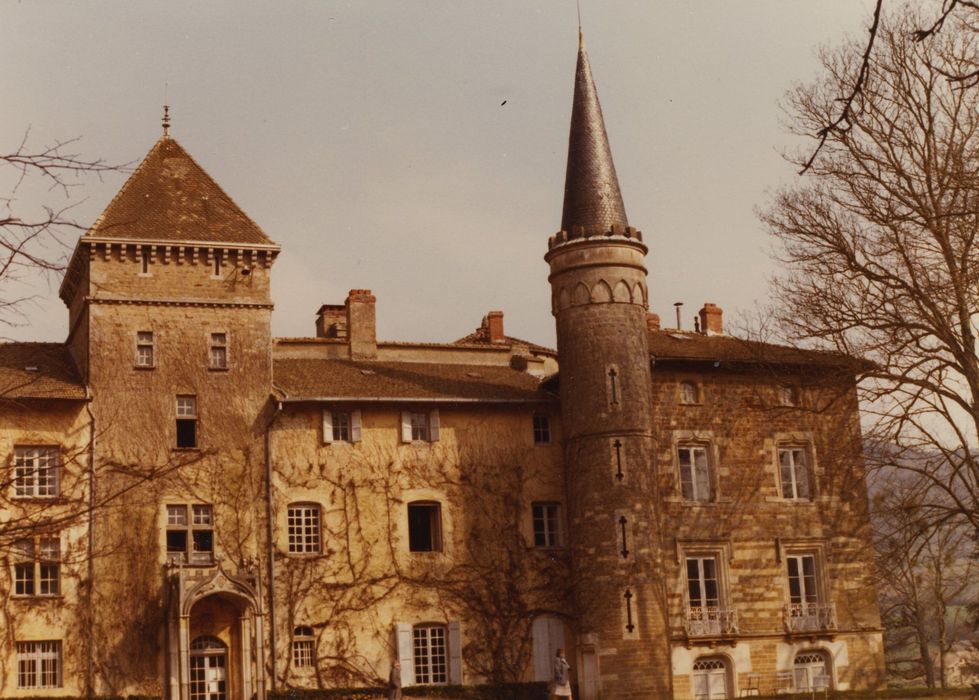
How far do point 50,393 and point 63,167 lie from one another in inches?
1146

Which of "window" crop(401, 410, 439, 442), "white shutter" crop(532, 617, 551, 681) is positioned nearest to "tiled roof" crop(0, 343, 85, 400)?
"window" crop(401, 410, 439, 442)

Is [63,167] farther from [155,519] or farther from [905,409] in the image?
[155,519]

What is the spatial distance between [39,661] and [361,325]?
1317cm

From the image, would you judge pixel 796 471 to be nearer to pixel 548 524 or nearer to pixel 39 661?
pixel 548 524

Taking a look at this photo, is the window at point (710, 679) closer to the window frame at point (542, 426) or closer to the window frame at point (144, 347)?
the window frame at point (542, 426)

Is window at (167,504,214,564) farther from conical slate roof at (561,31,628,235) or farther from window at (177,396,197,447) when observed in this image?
conical slate roof at (561,31,628,235)

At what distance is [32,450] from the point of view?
37312 mm

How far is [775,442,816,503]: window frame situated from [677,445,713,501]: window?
2.19 meters

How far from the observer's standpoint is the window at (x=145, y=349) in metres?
38.9

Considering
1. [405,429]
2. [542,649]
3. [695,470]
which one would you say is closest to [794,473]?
[695,470]

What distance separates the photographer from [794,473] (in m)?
43.0

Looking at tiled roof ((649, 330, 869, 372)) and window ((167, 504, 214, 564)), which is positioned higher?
tiled roof ((649, 330, 869, 372))

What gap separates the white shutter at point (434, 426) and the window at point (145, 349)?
25.1 feet

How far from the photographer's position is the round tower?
3878cm
